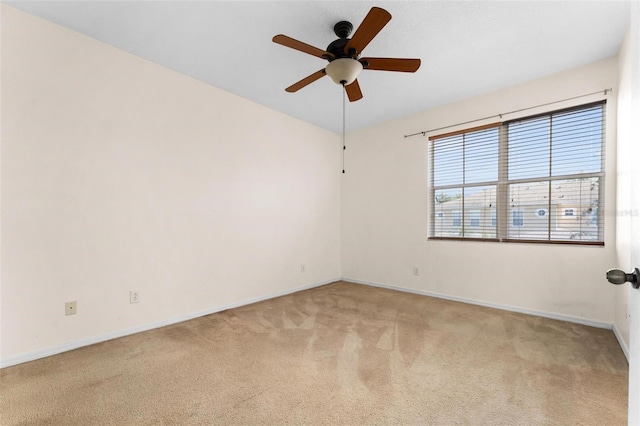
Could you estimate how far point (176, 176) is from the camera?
3.06m

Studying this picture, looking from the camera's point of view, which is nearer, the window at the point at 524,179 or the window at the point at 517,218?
the window at the point at 524,179

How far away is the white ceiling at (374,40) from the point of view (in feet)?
7.01

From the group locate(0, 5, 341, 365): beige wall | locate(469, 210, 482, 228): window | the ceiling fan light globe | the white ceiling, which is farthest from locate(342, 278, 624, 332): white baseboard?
the ceiling fan light globe

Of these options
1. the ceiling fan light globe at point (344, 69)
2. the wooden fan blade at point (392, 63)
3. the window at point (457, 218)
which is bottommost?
the window at point (457, 218)

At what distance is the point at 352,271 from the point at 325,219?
1005mm

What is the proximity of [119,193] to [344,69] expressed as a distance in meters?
2.28

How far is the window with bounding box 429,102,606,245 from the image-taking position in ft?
9.64

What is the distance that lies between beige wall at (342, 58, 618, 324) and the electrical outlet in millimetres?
3616

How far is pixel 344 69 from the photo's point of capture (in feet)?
7.16

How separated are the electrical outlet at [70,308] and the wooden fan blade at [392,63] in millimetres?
3048

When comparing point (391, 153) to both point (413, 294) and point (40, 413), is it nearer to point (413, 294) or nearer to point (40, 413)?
point (413, 294)

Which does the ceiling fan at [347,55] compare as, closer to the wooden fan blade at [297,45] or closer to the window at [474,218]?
the wooden fan blade at [297,45]

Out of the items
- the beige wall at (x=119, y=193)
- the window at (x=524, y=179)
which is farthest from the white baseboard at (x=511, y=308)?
the beige wall at (x=119, y=193)

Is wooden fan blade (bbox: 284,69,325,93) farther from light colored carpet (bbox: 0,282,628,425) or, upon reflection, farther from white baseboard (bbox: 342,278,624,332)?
white baseboard (bbox: 342,278,624,332)
